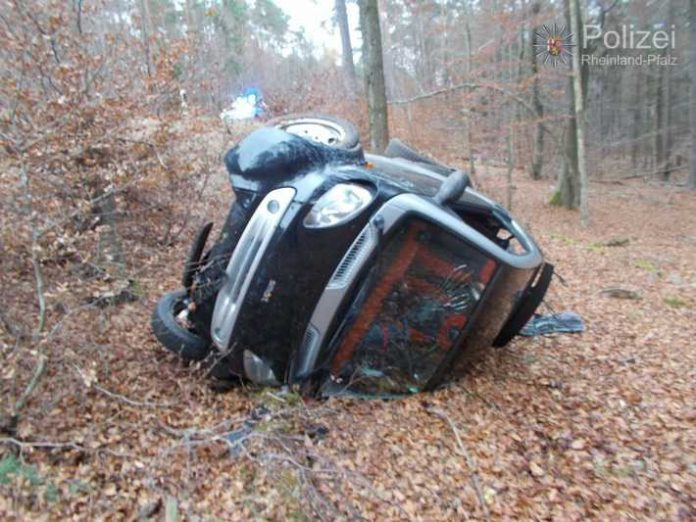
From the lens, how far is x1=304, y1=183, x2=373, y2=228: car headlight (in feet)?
11.5

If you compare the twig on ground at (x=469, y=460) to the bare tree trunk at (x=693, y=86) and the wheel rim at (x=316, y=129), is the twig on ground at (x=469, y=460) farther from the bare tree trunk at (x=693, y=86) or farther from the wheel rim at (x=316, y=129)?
the bare tree trunk at (x=693, y=86)

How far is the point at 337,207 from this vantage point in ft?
11.6

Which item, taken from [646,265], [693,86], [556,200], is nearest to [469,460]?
[646,265]

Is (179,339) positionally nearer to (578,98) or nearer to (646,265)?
(646,265)

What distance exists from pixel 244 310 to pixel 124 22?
4.52m

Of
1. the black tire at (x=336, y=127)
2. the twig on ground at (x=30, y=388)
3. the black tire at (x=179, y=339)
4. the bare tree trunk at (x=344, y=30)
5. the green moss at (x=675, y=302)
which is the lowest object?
the green moss at (x=675, y=302)

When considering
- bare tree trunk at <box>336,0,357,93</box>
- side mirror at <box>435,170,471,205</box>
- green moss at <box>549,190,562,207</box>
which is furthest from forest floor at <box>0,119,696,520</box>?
bare tree trunk at <box>336,0,357,93</box>

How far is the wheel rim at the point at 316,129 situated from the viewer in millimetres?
4664

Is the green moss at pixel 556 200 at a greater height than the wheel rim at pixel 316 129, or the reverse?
the wheel rim at pixel 316 129

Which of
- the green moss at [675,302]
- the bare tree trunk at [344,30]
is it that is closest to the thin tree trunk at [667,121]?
the bare tree trunk at [344,30]

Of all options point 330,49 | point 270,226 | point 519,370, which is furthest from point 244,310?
point 330,49

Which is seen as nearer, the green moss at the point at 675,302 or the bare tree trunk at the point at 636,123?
the green moss at the point at 675,302

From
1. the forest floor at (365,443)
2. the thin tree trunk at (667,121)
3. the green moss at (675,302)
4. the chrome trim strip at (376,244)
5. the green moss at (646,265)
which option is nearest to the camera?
the forest floor at (365,443)

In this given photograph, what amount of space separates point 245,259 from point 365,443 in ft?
4.74
